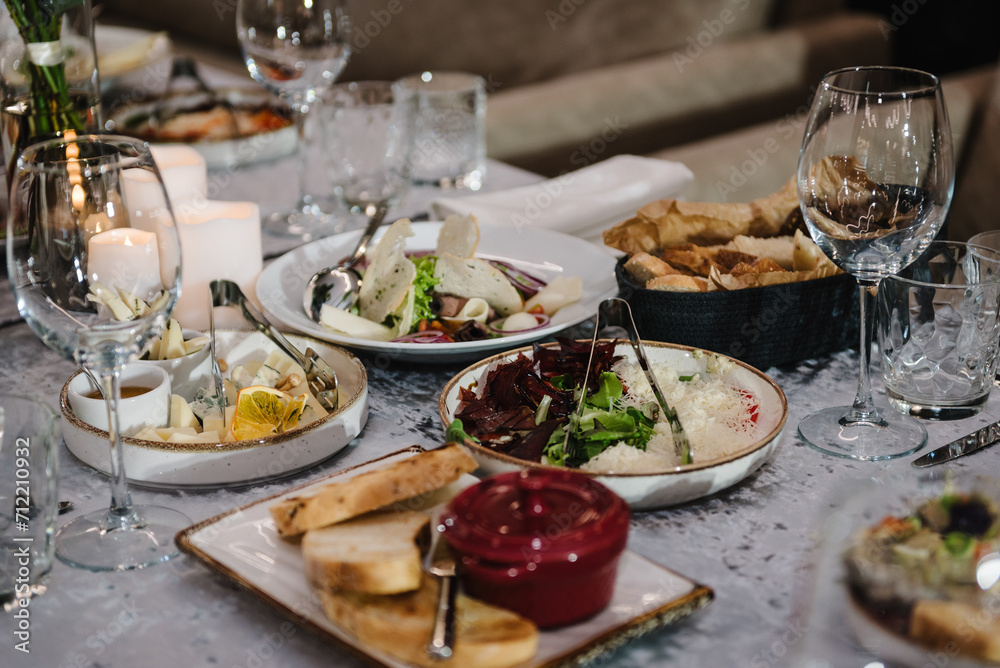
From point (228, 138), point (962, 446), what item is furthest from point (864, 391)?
point (228, 138)

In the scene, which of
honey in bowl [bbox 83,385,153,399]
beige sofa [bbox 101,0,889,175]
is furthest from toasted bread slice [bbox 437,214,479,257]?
beige sofa [bbox 101,0,889,175]

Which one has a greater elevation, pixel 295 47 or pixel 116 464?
pixel 295 47

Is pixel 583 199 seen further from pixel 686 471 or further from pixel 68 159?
pixel 68 159

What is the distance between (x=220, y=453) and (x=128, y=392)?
0.48ft

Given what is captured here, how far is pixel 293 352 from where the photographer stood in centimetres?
93

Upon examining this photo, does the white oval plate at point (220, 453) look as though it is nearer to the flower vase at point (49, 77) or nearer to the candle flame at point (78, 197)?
the candle flame at point (78, 197)

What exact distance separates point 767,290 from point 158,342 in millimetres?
595

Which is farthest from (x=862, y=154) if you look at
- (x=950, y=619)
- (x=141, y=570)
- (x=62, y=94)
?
(x=62, y=94)

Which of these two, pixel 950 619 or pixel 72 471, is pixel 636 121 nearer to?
pixel 72 471

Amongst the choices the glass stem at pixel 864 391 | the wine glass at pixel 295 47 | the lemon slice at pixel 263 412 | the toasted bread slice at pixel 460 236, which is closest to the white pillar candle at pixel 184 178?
the wine glass at pixel 295 47

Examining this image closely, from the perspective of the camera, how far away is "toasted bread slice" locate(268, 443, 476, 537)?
65 cm

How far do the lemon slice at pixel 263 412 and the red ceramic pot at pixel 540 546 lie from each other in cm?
28

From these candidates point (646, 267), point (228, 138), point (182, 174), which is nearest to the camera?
point (646, 267)

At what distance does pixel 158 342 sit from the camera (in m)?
0.95
